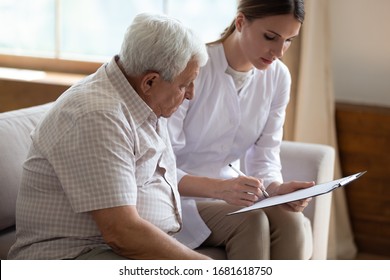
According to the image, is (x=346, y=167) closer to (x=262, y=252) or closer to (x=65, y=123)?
(x=262, y=252)

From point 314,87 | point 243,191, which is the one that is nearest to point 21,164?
point 243,191

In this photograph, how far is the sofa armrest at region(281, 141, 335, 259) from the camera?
2371 millimetres

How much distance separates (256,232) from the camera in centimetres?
193

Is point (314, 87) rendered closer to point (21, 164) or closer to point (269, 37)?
point (269, 37)

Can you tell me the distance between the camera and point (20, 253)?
1.65 metres

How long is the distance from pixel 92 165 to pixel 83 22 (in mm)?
2112

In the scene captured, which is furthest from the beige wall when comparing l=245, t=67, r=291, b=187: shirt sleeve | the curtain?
l=245, t=67, r=291, b=187: shirt sleeve

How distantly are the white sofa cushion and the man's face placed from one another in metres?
0.43

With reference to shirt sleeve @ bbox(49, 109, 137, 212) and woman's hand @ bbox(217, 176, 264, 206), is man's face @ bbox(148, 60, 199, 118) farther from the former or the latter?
woman's hand @ bbox(217, 176, 264, 206)

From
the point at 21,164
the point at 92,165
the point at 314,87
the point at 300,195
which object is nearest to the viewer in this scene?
the point at 92,165

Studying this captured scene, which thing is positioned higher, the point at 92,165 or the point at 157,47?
the point at 157,47

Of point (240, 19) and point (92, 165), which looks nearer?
point (92, 165)

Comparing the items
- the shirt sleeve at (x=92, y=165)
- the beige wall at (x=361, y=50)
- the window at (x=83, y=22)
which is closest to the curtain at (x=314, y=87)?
the beige wall at (x=361, y=50)

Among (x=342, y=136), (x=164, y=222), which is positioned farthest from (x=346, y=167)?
(x=164, y=222)
